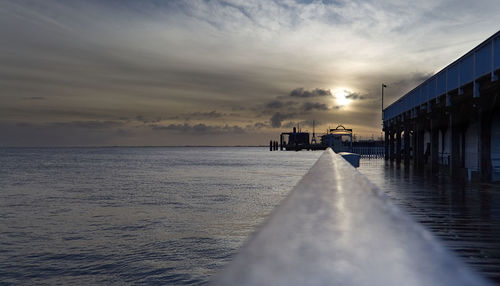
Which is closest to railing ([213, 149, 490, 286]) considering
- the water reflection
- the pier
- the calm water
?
the water reflection

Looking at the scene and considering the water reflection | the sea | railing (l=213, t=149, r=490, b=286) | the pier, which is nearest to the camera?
railing (l=213, t=149, r=490, b=286)

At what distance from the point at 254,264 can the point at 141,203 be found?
23500mm

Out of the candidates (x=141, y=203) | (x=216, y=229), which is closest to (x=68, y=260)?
(x=216, y=229)

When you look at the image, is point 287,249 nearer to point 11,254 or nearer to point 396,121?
point 11,254

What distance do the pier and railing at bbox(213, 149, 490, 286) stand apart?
15.2 metres

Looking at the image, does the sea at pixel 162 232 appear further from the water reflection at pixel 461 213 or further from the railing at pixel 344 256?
the railing at pixel 344 256

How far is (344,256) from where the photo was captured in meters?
0.97

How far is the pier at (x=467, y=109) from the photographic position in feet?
50.2

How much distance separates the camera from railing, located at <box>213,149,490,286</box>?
2.46 ft

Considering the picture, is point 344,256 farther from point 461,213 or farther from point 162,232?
point 162,232

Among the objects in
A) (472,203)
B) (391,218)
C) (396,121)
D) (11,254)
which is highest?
(396,121)

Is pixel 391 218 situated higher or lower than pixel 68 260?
higher

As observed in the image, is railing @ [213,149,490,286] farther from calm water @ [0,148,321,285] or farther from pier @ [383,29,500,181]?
pier @ [383,29,500,181]

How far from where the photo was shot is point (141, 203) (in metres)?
23.3
